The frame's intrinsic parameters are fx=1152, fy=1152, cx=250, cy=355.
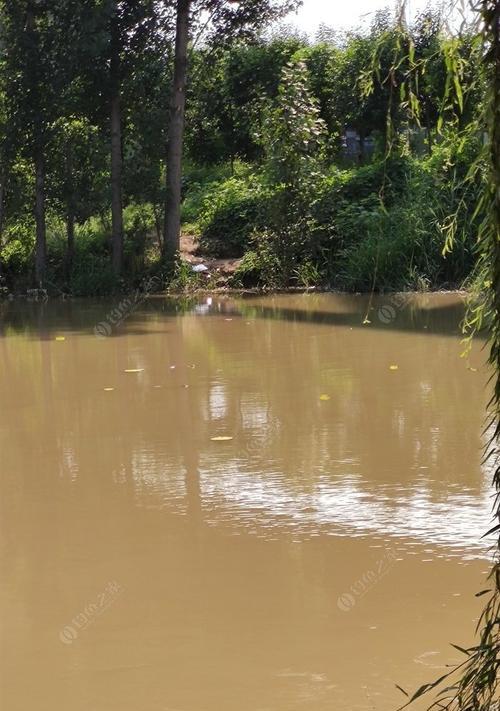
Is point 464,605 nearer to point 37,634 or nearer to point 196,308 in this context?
point 37,634

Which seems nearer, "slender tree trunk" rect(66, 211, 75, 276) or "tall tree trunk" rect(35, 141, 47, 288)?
"tall tree trunk" rect(35, 141, 47, 288)

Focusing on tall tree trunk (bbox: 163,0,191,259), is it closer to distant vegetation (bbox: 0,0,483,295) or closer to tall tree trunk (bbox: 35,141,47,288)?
distant vegetation (bbox: 0,0,483,295)

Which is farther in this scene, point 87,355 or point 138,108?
point 138,108

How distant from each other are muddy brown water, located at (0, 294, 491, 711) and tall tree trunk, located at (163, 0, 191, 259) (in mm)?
9002

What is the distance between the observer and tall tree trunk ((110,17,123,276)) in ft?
65.0

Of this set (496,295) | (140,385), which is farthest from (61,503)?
(496,295)

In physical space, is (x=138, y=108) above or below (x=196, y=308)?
above

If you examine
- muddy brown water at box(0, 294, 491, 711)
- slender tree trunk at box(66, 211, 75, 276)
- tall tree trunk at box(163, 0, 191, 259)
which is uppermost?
tall tree trunk at box(163, 0, 191, 259)

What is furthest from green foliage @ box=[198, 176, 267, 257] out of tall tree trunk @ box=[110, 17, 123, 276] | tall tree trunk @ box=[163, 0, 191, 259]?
tall tree trunk @ box=[110, 17, 123, 276]

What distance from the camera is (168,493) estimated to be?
6684mm

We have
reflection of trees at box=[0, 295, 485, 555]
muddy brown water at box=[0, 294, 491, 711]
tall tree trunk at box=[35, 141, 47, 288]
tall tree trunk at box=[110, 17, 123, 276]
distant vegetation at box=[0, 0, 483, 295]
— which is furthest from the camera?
tall tree trunk at box=[35, 141, 47, 288]

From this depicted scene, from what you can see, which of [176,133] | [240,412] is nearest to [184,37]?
[176,133]

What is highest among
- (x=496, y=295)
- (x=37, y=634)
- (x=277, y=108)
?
(x=277, y=108)

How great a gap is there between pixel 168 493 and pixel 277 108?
A: 13877mm
